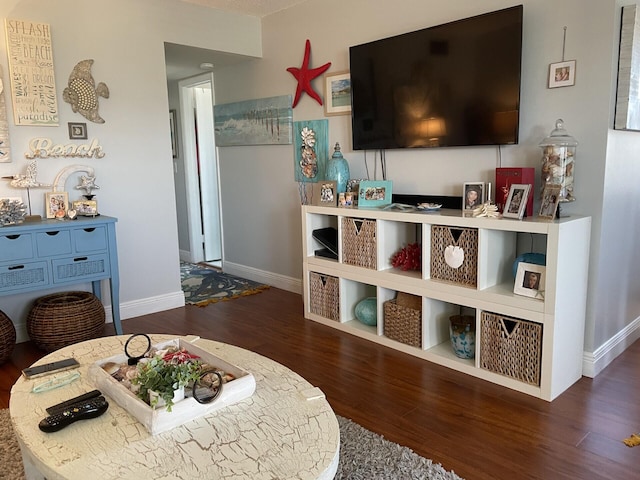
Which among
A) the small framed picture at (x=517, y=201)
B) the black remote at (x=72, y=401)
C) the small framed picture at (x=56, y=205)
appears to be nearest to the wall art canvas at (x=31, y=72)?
the small framed picture at (x=56, y=205)

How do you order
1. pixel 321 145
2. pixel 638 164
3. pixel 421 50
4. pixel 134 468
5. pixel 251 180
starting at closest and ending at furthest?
pixel 134 468 → pixel 638 164 → pixel 421 50 → pixel 321 145 → pixel 251 180

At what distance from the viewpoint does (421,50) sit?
3.07 meters

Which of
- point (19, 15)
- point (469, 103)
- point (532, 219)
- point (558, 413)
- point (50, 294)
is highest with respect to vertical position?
point (19, 15)

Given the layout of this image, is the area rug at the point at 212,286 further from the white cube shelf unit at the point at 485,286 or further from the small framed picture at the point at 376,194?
the small framed picture at the point at 376,194

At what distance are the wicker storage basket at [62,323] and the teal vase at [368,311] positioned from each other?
1.69m

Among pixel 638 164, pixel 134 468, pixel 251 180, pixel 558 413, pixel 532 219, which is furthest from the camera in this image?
pixel 251 180

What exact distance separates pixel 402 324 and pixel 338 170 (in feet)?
4.00

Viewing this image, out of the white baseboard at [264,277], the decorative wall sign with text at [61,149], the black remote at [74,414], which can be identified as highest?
the decorative wall sign with text at [61,149]

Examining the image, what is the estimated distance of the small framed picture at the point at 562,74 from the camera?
8.32 feet

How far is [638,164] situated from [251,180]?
3098 millimetres

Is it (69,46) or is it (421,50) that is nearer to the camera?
(421,50)

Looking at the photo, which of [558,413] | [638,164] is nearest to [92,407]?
[558,413]

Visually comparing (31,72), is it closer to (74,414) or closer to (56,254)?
(56,254)

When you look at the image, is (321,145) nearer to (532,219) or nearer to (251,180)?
(251,180)
